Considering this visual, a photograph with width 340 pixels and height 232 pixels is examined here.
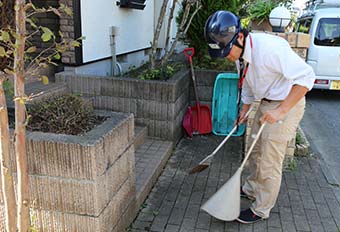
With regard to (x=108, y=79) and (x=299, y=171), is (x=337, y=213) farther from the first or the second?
(x=108, y=79)

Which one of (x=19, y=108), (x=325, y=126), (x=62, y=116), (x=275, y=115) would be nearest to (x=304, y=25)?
(x=325, y=126)

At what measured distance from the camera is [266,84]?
260 cm

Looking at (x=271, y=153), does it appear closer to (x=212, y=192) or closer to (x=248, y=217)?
(x=248, y=217)

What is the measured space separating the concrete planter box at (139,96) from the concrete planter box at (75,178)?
177 cm

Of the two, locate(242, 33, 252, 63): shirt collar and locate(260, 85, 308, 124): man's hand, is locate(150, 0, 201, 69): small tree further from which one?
locate(260, 85, 308, 124): man's hand

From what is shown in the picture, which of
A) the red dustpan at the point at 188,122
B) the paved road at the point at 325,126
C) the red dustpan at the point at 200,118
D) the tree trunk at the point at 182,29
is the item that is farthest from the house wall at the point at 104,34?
the paved road at the point at 325,126

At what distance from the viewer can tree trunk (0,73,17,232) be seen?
165cm

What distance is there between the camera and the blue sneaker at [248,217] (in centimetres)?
280

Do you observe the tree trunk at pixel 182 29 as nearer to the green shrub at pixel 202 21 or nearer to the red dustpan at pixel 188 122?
the green shrub at pixel 202 21

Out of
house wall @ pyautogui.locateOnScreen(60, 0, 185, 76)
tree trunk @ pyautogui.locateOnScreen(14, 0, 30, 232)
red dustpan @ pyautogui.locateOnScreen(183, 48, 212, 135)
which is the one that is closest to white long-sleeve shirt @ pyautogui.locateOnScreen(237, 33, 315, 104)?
tree trunk @ pyautogui.locateOnScreen(14, 0, 30, 232)

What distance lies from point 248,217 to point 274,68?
4.07 feet

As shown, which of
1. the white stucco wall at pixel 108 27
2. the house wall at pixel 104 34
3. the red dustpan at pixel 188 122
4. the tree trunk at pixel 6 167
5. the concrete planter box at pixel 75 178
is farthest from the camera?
the red dustpan at pixel 188 122

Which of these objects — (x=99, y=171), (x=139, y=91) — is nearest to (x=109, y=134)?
(x=99, y=171)

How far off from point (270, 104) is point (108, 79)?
6.86ft
